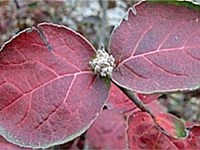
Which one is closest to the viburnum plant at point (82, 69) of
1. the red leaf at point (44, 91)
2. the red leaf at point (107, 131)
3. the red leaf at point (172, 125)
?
the red leaf at point (44, 91)

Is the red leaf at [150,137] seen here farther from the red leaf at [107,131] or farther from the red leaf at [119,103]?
the red leaf at [107,131]

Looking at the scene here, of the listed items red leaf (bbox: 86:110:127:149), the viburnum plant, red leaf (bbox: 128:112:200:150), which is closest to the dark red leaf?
red leaf (bbox: 128:112:200:150)

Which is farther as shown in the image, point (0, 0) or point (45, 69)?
point (0, 0)

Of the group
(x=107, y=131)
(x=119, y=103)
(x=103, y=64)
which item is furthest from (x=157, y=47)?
(x=107, y=131)

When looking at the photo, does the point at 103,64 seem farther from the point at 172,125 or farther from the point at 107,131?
the point at 107,131

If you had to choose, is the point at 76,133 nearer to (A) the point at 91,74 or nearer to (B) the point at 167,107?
(A) the point at 91,74

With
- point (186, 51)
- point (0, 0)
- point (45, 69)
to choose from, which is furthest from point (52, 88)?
point (0, 0)

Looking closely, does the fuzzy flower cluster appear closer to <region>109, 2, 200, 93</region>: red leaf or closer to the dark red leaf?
<region>109, 2, 200, 93</region>: red leaf
